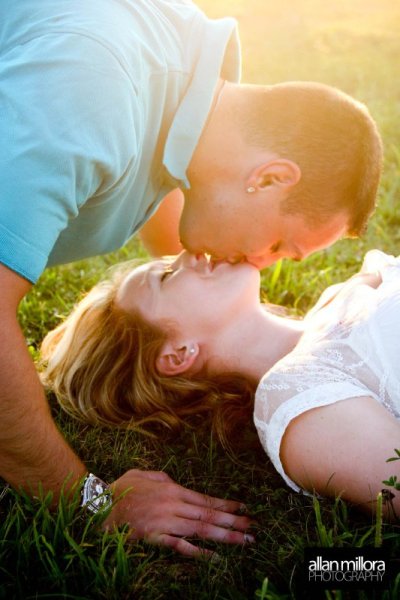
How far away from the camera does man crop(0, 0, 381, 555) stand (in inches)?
81.3

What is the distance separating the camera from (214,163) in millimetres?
2816

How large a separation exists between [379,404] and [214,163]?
117cm

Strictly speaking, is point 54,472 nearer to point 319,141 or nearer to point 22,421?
point 22,421

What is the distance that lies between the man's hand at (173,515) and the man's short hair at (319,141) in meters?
1.26

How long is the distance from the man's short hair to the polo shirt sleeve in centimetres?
74

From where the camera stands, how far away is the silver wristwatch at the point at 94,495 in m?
2.37

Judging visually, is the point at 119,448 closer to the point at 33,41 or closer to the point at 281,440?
the point at 281,440

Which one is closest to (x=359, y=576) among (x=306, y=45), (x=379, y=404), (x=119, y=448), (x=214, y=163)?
(x=379, y=404)

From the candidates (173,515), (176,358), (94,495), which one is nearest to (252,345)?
(176,358)

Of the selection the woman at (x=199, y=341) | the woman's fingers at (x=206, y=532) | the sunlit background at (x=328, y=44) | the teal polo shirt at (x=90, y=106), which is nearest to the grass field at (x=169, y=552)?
the woman's fingers at (x=206, y=532)

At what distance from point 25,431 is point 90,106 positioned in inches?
41.2

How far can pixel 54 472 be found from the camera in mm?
2336

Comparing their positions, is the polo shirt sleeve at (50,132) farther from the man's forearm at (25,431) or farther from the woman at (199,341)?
the woman at (199,341)

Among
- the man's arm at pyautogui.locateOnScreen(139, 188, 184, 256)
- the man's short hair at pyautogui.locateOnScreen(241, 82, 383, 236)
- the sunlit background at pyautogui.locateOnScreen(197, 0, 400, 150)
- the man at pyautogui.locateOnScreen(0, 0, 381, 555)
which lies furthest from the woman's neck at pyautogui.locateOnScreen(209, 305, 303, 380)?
the sunlit background at pyautogui.locateOnScreen(197, 0, 400, 150)
